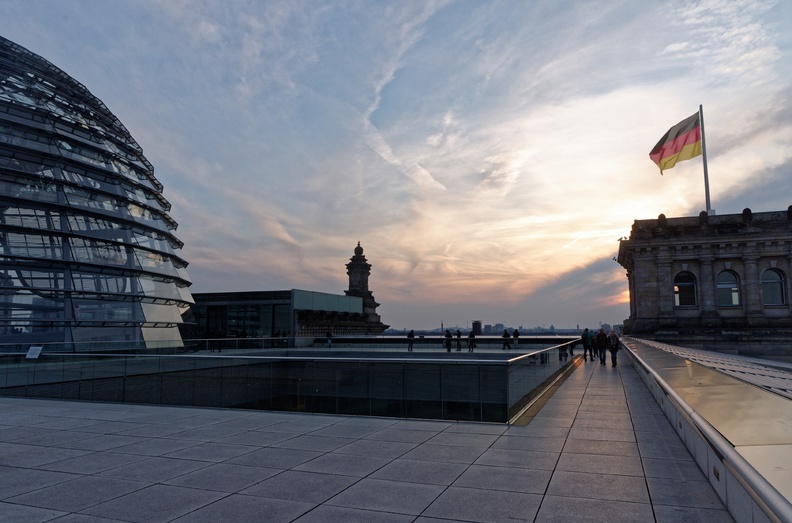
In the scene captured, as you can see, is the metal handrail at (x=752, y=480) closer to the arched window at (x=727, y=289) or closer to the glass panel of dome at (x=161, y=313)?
the glass panel of dome at (x=161, y=313)

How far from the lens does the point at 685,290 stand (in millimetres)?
44969

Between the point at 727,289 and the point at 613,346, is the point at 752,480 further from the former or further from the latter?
the point at 727,289

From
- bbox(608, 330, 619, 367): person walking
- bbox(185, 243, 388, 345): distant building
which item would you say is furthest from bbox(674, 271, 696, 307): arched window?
bbox(185, 243, 388, 345): distant building

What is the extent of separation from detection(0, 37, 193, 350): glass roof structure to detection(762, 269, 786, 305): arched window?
44.2 m

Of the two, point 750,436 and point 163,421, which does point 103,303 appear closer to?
point 163,421

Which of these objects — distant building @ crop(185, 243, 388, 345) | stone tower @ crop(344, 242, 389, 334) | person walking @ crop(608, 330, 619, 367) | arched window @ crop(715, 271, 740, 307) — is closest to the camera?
person walking @ crop(608, 330, 619, 367)

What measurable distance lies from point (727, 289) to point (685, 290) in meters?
3.17

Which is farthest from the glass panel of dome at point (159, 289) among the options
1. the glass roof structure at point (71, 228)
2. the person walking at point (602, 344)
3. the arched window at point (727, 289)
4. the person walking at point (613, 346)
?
the arched window at point (727, 289)

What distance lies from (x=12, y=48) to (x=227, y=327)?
97.5 ft

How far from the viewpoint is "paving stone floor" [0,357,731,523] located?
5.50 m

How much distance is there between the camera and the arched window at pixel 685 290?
44750 mm

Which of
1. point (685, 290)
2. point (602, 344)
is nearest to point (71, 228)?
point (602, 344)

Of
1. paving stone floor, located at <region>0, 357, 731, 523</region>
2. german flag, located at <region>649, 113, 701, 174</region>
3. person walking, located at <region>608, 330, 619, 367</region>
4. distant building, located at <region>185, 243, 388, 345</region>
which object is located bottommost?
paving stone floor, located at <region>0, 357, 731, 523</region>

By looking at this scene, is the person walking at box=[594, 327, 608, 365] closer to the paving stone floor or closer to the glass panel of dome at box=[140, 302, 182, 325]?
the paving stone floor
